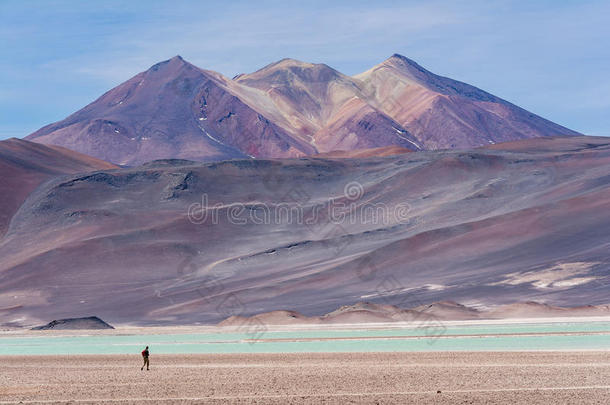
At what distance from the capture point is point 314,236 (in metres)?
134

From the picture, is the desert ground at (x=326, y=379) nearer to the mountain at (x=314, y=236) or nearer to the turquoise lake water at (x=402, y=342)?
the turquoise lake water at (x=402, y=342)

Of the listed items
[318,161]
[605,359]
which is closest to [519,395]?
[605,359]

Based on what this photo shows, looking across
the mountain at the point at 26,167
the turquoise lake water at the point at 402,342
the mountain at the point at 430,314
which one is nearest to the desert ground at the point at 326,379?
the turquoise lake water at the point at 402,342

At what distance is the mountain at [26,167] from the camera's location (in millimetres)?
158625

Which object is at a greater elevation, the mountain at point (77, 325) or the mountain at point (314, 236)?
the mountain at point (314, 236)

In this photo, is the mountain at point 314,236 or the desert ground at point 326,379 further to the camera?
the mountain at point 314,236

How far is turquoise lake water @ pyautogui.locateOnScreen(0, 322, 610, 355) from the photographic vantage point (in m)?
45.4

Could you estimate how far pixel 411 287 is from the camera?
327 feet

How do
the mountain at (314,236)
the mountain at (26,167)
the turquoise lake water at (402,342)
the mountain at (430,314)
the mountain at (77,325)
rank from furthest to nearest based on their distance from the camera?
the mountain at (26,167), the mountain at (314,236), the mountain at (77,325), the mountain at (430,314), the turquoise lake water at (402,342)

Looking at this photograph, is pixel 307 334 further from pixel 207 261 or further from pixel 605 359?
pixel 207 261

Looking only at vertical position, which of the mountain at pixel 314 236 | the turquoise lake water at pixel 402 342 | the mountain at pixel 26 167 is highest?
the mountain at pixel 26 167

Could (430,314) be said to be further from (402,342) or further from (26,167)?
(26,167)

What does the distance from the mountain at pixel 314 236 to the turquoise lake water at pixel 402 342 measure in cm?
1749

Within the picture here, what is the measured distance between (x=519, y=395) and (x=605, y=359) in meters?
10.7
